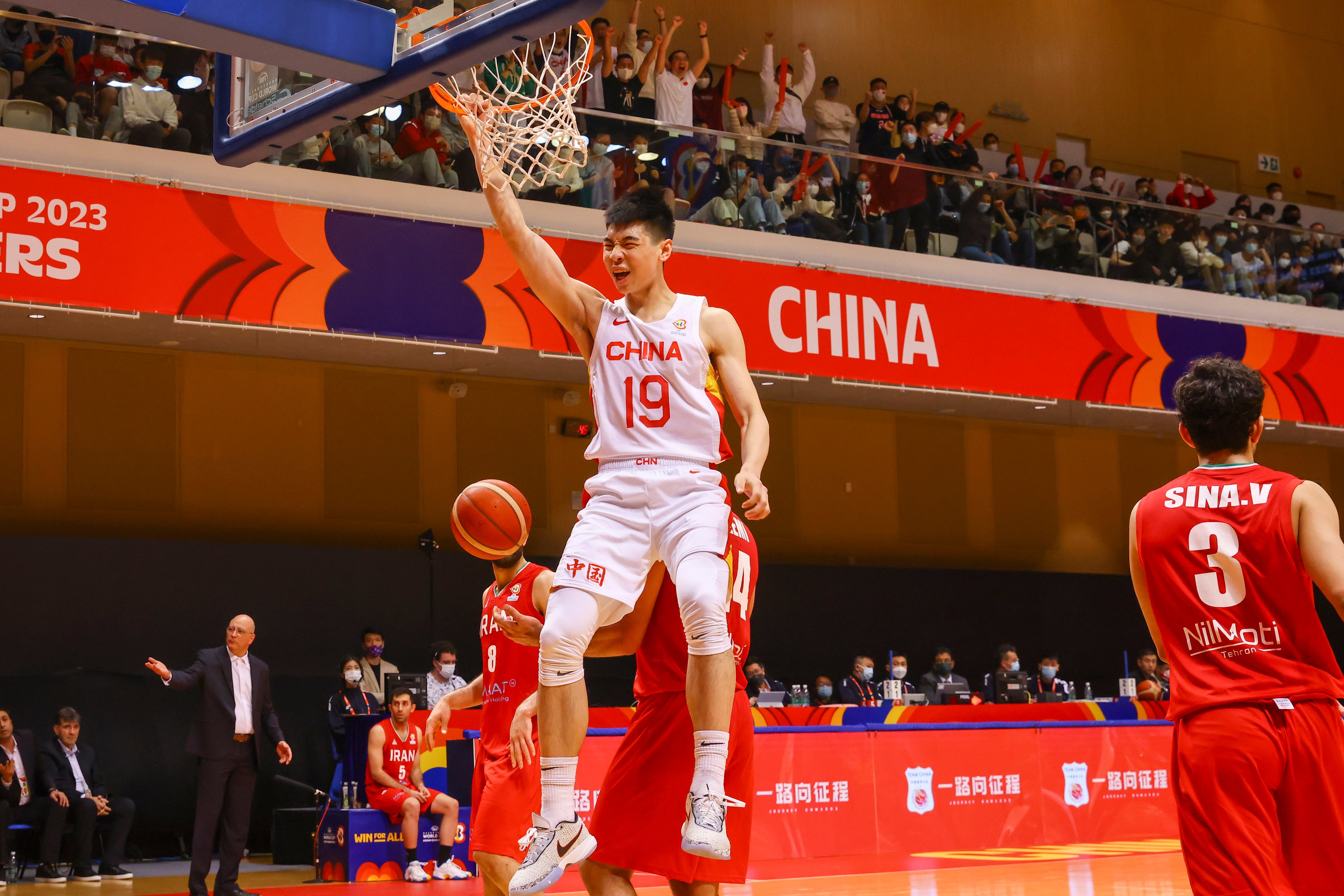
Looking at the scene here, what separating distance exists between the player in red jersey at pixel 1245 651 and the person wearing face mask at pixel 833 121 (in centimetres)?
1383

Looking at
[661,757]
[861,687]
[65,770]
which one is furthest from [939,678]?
[661,757]

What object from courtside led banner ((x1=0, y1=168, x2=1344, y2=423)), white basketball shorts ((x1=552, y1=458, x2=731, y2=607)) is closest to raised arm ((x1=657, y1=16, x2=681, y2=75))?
courtside led banner ((x1=0, y1=168, x2=1344, y2=423))

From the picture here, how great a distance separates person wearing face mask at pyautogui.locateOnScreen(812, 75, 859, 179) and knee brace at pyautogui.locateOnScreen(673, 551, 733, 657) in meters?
13.8

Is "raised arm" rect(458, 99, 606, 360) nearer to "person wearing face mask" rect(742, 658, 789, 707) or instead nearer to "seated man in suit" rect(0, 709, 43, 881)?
"seated man in suit" rect(0, 709, 43, 881)

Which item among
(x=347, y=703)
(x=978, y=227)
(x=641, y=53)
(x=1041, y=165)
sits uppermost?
(x=641, y=53)

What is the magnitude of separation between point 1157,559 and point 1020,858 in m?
8.19

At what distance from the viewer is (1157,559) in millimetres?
3658

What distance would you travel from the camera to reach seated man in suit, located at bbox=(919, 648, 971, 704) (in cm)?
1430

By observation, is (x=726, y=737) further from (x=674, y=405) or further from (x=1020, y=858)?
(x=1020, y=858)

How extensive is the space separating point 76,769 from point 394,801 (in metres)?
3.18

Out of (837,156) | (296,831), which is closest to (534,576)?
(296,831)

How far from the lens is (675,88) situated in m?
15.0

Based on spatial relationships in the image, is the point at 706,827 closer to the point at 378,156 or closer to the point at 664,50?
the point at 378,156

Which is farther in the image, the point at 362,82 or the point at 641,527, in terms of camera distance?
the point at 362,82
